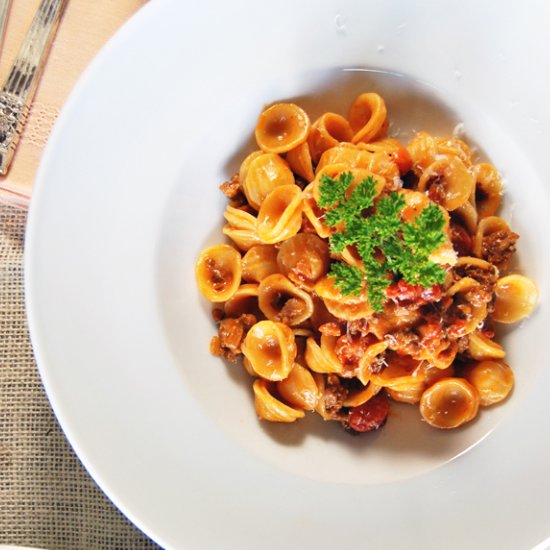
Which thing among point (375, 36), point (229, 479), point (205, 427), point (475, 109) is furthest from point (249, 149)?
point (229, 479)

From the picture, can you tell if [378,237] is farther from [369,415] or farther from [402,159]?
[369,415]

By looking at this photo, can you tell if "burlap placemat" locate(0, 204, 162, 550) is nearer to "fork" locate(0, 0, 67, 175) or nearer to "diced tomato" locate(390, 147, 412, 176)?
"fork" locate(0, 0, 67, 175)

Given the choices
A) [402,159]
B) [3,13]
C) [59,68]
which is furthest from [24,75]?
[402,159]

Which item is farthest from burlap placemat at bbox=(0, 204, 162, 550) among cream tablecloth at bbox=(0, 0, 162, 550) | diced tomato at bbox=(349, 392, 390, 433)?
diced tomato at bbox=(349, 392, 390, 433)

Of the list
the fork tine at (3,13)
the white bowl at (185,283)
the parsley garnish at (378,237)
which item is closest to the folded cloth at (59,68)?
the fork tine at (3,13)

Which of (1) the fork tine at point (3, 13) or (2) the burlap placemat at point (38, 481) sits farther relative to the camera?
(2) the burlap placemat at point (38, 481)

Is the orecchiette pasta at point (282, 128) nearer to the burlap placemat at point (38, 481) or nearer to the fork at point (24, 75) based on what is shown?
the fork at point (24, 75)

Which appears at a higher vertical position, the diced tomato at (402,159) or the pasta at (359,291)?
the diced tomato at (402,159)
